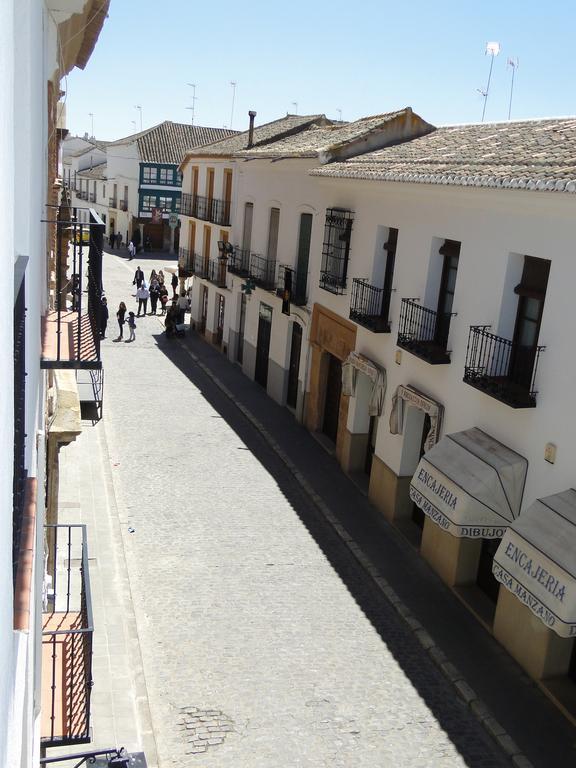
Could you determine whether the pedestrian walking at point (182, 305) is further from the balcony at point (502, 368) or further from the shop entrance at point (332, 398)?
the balcony at point (502, 368)

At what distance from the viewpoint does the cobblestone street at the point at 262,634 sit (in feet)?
31.2

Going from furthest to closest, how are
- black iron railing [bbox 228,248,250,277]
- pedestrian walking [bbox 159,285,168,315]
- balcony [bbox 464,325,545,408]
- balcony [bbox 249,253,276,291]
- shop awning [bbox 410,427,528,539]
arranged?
pedestrian walking [bbox 159,285,168,315]
black iron railing [bbox 228,248,250,277]
balcony [bbox 249,253,276,291]
shop awning [bbox 410,427,528,539]
balcony [bbox 464,325,545,408]

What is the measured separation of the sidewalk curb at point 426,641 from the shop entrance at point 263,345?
612 cm

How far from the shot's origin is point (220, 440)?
780 inches

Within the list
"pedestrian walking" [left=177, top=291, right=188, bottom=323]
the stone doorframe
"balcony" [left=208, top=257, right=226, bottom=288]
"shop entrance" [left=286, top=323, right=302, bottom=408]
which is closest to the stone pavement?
the stone doorframe

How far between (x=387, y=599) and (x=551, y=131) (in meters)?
8.28

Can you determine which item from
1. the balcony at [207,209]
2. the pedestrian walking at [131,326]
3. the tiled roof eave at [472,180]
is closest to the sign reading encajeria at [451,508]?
the tiled roof eave at [472,180]

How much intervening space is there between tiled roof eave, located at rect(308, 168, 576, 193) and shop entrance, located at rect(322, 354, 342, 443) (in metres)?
4.71

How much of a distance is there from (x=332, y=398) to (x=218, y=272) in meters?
10.9

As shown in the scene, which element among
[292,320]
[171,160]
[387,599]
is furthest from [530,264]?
[171,160]

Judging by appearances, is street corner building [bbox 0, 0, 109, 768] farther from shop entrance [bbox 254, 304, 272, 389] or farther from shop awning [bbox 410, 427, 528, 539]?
shop entrance [bbox 254, 304, 272, 389]

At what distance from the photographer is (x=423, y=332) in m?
14.6

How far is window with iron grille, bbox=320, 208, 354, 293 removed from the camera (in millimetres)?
18047

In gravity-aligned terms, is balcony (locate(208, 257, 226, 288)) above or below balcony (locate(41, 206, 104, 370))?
below
